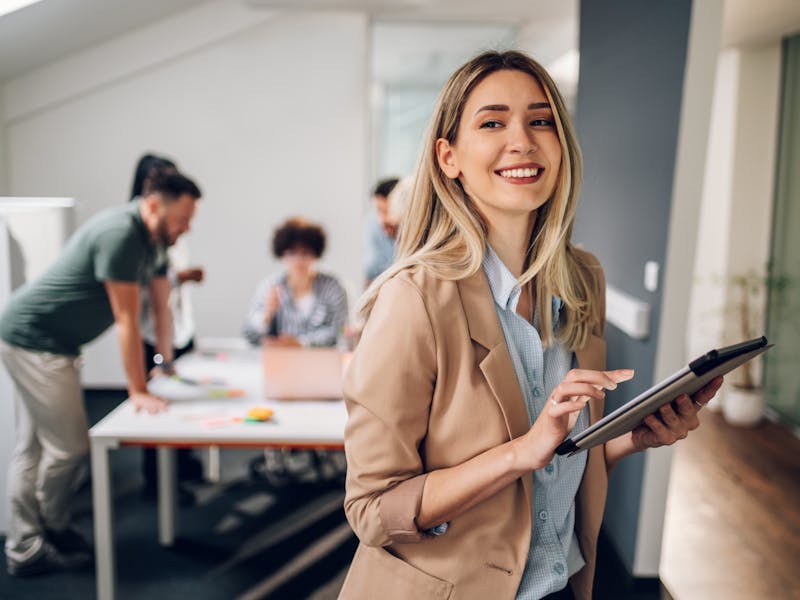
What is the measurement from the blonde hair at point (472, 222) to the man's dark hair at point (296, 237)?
2.65 m

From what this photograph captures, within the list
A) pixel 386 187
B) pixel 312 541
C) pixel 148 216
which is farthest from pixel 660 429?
pixel 386 187

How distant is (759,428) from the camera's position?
4.64m

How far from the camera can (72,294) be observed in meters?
2.70

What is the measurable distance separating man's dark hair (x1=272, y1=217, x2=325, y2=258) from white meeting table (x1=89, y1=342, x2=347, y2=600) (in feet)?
3.33

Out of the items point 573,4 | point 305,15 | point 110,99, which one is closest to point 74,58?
point 110,99

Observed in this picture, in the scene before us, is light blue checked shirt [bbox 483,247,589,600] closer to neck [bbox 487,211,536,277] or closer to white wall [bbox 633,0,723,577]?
neck [bbox 487,211,536,277]

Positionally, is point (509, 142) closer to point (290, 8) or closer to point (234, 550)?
point (234, 550)

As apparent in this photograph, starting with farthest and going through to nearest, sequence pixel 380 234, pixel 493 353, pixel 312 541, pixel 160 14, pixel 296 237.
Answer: pixel 160 14 < pixel 380 234 < pixel 296 237 < pixel 312 541 < pixel 493 353

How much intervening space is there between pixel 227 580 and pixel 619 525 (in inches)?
62.4

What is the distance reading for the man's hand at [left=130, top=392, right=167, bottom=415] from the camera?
248cm

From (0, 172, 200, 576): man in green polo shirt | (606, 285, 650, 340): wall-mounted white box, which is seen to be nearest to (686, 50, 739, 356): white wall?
(606, 285, 650, 340): wall-mounted white box

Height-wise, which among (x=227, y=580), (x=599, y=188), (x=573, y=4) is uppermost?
(x=573, y=4)

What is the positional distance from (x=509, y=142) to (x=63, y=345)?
7.66 ft

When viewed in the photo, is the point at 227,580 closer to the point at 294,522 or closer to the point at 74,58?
the point at 294,522
